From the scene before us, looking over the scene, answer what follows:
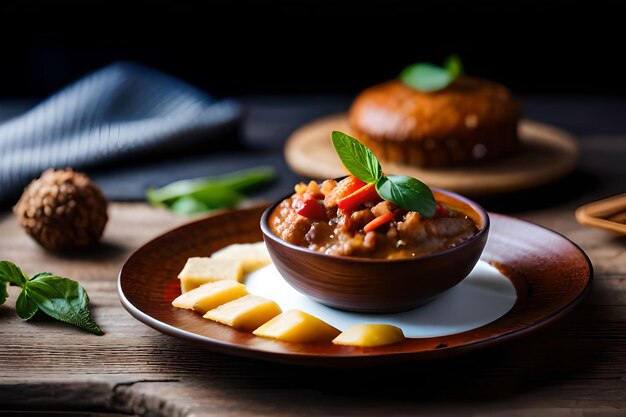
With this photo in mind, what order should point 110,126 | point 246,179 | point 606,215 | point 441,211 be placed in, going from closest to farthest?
point 441,211
point 606,215
point 246,179
point 110,126

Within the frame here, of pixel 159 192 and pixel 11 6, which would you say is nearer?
pixel 159 192

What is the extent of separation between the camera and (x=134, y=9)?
5.26 m

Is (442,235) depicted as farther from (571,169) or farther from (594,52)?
(594,52)

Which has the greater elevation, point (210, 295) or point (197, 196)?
point (210, 295)

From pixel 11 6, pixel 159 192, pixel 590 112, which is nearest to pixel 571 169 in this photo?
pixel 590 112

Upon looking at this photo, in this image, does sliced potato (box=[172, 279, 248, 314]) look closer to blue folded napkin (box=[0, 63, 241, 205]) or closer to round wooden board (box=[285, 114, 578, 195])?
round wooden board (box=[285, 114, 578, 195])

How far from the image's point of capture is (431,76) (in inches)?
144

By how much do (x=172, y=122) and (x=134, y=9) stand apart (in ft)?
5.00

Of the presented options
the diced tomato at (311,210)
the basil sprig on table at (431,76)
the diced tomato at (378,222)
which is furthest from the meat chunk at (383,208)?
the basil sprig on table at (431,76)

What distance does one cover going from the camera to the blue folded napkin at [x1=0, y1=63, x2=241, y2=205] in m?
3.70

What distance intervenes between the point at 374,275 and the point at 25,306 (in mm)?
1007

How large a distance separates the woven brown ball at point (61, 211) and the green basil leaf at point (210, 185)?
508mm

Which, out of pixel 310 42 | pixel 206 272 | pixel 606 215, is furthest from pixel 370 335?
pixel 310 42

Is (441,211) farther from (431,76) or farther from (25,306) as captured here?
(431,76)
